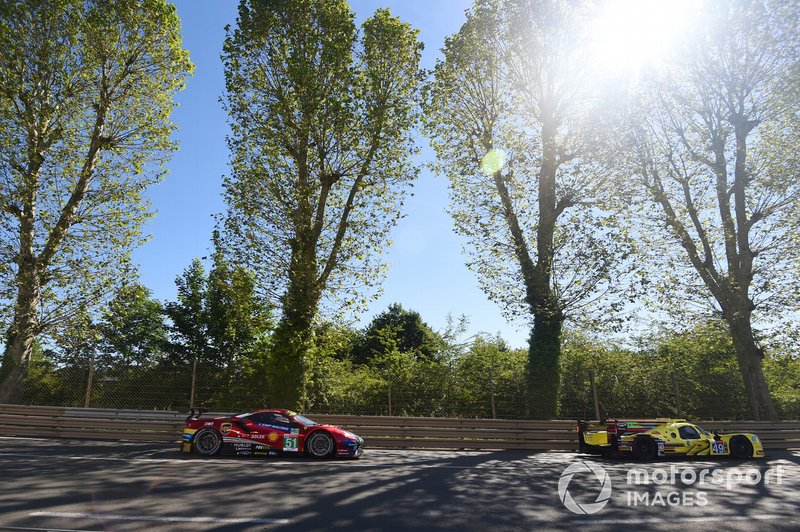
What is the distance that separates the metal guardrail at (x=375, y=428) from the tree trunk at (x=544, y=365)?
1.48m

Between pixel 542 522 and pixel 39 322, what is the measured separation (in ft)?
59.6

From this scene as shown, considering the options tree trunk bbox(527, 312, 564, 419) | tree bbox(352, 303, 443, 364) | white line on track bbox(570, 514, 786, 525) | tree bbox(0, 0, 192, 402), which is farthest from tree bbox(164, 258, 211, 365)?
white line on track bbox(570, 514, 786, 525)

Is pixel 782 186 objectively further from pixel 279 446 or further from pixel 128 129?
pixel 128 129

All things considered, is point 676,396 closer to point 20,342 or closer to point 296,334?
point 296,334

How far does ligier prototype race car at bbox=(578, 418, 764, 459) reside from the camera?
37.4 feet

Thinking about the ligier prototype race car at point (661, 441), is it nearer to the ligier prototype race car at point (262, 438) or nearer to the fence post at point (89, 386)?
the ligier prototype race car at point (262, 438)

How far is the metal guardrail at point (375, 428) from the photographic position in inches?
514

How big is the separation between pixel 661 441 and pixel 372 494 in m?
8.60

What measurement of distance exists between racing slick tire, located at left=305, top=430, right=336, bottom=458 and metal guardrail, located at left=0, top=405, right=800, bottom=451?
2.59 meters

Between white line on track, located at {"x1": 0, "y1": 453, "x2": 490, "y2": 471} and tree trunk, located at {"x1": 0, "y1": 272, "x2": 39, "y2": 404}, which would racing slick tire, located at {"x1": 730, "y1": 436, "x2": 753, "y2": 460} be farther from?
tree trunk, located at {"x1": 0, "y1": 272, "x2": 39, "y2": 404}

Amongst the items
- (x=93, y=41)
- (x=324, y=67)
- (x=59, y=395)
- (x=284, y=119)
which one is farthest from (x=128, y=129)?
(x=59, y=395)

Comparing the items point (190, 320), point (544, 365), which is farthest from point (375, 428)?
point (190, 320)

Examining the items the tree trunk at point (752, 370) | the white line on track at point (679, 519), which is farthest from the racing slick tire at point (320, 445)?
the tree trunk at point (752, 370)

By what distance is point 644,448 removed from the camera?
37.4ft
